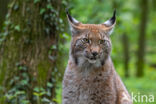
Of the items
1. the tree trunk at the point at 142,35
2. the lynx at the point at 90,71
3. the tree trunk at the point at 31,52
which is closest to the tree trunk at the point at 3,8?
the tree trunk at the point at 31,52

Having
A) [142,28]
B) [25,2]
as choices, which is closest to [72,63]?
[25,2]

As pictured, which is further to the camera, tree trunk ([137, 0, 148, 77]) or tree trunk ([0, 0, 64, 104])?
tree trunk ([137, 0, 148, 77])

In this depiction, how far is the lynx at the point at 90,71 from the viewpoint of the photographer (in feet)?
15.5

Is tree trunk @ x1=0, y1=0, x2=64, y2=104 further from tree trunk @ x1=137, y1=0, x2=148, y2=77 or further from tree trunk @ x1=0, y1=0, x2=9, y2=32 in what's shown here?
tree trunk @ x1=137, y1=0, x2=148, y2=77

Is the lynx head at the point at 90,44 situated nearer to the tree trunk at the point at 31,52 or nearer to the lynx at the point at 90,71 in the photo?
the lynx at the point at 90,71

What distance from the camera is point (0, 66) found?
6652mm

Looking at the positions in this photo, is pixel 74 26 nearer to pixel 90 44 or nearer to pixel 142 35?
pixel 90 44

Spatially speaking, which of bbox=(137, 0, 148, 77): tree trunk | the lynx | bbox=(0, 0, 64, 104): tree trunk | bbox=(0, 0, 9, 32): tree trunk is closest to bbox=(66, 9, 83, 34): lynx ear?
the lynx

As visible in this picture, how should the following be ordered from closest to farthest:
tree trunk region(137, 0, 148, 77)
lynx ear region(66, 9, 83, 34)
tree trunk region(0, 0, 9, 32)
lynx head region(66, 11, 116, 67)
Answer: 1. lynx head region(66, 11, 116, 67)
2. lynx ear region(66, 9, 83, 34)
3. tree trunk region(0, 0, 9, 32)
4. tree trunk region(137, 0, 148, 77)

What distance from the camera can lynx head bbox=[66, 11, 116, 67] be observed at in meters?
4.64

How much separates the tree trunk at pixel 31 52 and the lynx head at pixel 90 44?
1.68m

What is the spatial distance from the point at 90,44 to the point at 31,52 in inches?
84.9

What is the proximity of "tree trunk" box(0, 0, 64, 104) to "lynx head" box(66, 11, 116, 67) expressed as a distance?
1677mm

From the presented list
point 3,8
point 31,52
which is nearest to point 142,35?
point 3,8
